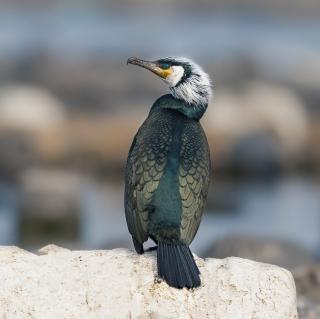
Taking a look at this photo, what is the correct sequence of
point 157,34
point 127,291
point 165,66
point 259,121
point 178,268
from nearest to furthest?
point 127,291 → point 178,268 → point 165,66 → point 259,121 → point 157,34

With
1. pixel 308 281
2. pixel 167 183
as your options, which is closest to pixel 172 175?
pixel 167 183

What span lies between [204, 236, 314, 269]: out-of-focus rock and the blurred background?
2cm

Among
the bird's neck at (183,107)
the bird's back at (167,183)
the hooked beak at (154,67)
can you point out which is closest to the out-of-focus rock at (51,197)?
the hooked beak at (154,67)

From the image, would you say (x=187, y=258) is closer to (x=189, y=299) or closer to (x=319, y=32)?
(x=189, y=299)

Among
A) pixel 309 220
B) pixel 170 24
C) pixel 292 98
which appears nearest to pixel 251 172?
pixel 309 220

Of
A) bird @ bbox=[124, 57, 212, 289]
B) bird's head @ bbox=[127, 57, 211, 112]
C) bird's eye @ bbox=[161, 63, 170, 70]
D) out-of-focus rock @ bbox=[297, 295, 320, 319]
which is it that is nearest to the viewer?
bird @ bbox=[124, 57, 212, 289]

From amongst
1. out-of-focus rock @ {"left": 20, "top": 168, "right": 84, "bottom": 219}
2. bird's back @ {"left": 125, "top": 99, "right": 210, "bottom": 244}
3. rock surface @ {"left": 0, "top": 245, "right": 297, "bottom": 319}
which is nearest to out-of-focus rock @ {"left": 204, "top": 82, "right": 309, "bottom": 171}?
out-of-focus rock @ {"left": 20, "top": 168, "right": 84, "bottom": 219}

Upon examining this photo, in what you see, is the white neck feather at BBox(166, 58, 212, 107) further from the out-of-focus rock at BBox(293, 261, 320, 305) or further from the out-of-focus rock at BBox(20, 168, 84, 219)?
the out-of-focus rock at BBox(20, 168, 84, 219)

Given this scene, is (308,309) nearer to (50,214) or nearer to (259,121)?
(50,214)

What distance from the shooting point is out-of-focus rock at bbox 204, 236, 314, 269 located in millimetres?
11219

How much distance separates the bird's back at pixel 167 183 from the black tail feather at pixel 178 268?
8.5 inches

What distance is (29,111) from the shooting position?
2267 centimetres

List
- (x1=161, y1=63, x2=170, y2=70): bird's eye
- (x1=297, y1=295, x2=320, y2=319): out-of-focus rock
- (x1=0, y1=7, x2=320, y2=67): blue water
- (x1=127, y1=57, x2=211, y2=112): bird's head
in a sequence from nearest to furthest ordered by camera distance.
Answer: (x1=127, y1=57, x2=211, y2=112): bird's head
(x1=161, y1=63, x2=170, y2=70): bird's eye
(x1=297, y1=295, x2=320, y2=319): out-of-focus rock
(x1=0, y1=7, x2=320, y2=67): blue water

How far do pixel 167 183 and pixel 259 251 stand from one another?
386 centimetres
